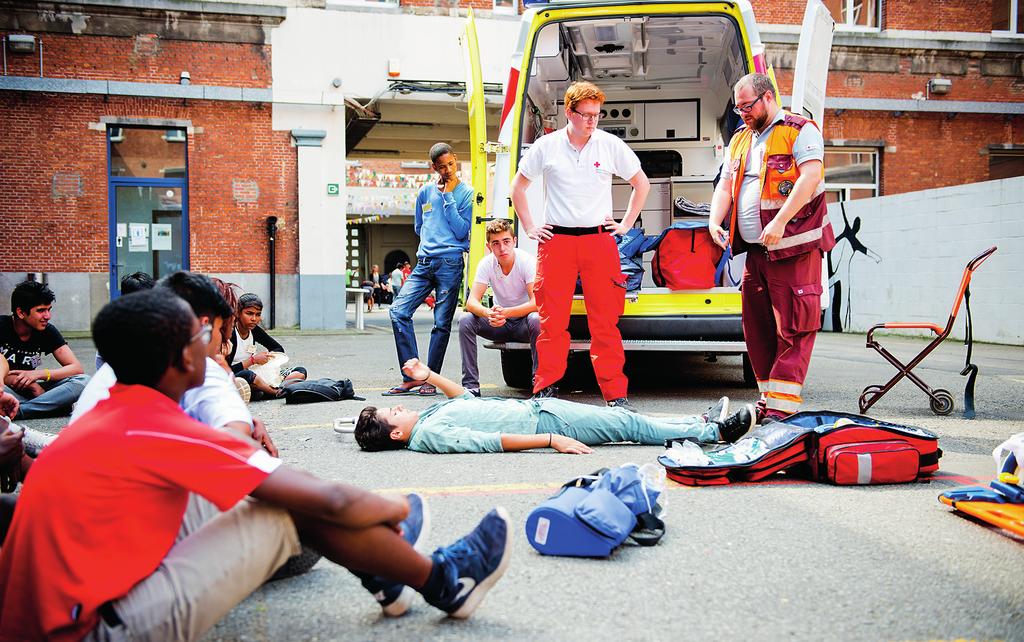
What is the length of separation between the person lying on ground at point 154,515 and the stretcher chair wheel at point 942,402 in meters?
4.89

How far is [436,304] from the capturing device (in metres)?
7.37

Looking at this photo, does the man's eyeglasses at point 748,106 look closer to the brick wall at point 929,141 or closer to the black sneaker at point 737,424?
the black sneaker at point 737,424

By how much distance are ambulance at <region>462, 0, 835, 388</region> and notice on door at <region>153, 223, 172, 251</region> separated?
9574 millimetres

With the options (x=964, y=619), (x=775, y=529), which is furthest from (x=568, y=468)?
(x=964, y=619)

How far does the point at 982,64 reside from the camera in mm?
19047

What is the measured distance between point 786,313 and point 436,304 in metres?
3.09

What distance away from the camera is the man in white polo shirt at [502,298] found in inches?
257

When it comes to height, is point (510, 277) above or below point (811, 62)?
below

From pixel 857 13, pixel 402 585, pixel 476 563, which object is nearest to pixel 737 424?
pixel 476 563

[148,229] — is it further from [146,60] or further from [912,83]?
[912,83]

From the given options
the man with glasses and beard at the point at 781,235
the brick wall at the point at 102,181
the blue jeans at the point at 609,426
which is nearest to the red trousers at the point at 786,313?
the man with glasses and beard at the point at 781,235

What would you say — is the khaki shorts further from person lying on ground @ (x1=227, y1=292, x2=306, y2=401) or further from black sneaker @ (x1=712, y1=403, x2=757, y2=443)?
person lying on ground @ (x1=227, y1=292, x2=306, y2=401)

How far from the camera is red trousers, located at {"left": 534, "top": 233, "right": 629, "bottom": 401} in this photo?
6.04 m

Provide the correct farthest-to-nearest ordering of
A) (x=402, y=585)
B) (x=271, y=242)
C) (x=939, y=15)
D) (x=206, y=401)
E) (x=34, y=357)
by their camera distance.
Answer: (x=939, y=15), (x=271, y=242), (x=34, y=357), (x=206, y=401), (x=402, y=585)
